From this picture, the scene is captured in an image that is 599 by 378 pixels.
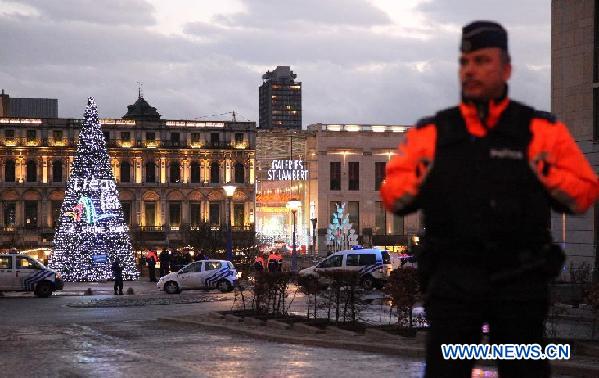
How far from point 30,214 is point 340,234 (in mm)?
31826

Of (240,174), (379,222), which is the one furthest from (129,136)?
(379,222)

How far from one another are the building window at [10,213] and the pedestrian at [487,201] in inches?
3935

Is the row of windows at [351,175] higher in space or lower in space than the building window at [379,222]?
higher

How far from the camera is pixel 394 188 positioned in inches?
162

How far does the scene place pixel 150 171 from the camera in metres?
103

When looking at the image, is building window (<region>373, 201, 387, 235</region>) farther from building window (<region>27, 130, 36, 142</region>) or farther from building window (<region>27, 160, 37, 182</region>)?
building window (<region>27, 130, 36, 142</region>)

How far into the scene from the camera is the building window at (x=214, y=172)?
104062mm

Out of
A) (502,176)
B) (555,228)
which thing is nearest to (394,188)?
→ (502,176)

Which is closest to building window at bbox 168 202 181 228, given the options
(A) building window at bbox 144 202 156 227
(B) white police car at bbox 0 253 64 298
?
(A) building window at bbox 144 202 156 227

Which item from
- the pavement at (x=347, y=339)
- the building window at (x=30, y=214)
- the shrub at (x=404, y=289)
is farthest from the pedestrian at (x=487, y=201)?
the building window at (x=30, y=214)

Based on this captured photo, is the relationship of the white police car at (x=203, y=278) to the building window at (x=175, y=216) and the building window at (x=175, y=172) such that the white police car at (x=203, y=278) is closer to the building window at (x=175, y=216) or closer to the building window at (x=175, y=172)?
the building window at (x=175, y=172)

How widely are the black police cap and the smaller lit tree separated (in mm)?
75611

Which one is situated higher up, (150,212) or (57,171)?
(57,171)

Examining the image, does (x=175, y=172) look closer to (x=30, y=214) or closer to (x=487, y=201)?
(x=30, y=214)
